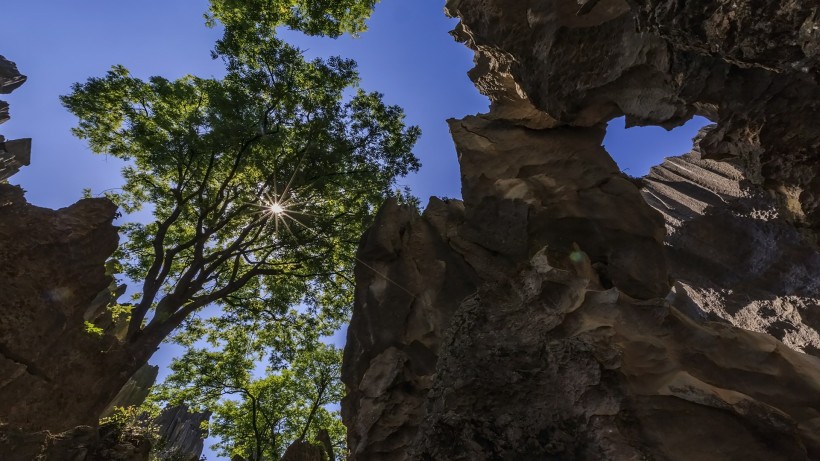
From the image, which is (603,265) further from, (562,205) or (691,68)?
(691,68)

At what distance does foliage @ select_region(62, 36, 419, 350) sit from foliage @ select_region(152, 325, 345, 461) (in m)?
2.25

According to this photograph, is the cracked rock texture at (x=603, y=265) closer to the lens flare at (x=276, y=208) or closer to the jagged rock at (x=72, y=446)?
the lens flare at (x=276, y=208)

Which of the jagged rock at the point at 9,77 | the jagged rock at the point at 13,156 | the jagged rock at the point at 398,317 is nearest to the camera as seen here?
the jagged rock at the point at 398,317

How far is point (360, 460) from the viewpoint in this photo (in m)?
9.83

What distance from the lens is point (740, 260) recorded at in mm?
14406

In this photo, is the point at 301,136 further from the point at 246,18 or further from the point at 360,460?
the point at 360,460

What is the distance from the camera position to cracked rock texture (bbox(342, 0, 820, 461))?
5391 millimetres

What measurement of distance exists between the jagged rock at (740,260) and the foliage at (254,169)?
1198 centimetres

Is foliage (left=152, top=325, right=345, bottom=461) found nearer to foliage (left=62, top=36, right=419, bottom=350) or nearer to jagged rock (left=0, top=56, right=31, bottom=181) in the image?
foliage (left=62, top=36, right=419, bottom=350)

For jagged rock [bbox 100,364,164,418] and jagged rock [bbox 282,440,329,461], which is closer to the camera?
jagged rock [bbox 282,440,329,461]

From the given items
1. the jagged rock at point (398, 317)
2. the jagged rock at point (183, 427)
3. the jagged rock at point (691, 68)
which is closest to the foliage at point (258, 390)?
the jagged rock at point (398, 317)

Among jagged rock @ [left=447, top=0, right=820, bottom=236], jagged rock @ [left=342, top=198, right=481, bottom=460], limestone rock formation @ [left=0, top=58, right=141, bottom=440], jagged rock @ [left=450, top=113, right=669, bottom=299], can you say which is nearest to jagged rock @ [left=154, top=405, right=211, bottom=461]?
limestone rock formation @ [left=0, top=58, right=141, bottom=440]

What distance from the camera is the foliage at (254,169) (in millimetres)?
14273

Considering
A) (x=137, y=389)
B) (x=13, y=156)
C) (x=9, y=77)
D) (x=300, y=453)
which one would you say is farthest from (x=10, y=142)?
(x=300, y=453)
